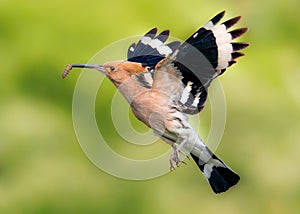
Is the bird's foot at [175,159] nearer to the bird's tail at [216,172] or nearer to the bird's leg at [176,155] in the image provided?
the bird's leg at [176,155]

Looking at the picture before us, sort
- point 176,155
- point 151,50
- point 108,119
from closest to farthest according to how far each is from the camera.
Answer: point 176,155 < point 151,50 < point 108,119

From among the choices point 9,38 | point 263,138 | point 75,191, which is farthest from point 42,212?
point 263,138

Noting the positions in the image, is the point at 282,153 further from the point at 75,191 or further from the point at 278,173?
the point at 75,191

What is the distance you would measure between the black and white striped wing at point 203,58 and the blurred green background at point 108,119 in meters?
0.63

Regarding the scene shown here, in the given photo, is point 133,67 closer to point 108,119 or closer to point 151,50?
point 151,50

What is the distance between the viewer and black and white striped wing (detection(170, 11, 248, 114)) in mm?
1461

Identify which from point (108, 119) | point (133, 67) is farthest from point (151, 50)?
point (108, 119)

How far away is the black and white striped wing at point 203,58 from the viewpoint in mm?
1461

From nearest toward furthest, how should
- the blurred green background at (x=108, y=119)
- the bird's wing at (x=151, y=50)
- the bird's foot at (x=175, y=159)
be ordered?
the bird's foot at (x=175, y=159) < the bird's wing at (x=151, y=50) < the blurred green background at (x=108, y=119)

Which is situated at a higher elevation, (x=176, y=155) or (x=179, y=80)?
(x=179, y=80)

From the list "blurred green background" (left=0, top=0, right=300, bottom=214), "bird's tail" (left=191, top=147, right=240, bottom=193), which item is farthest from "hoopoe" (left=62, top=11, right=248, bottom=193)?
"blurred green background" (left=0, top=0, right=300, bottom=214)

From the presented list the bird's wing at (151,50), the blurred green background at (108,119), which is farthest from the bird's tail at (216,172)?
the blurred green background at (108,119)

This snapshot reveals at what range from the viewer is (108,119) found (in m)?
2.09

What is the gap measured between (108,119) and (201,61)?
64cm
